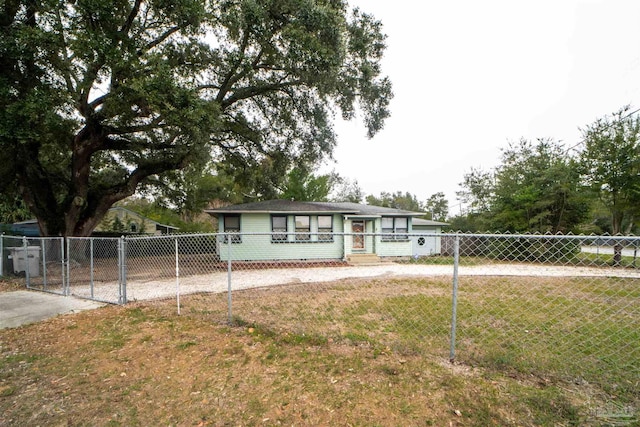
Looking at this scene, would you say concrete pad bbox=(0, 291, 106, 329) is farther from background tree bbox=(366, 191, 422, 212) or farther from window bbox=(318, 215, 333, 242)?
background tree bbox=(366, 191, 422, 212)

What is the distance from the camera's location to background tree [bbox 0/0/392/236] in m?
8.44

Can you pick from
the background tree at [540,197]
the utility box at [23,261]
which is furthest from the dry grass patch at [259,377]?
the background tree at [540,197]

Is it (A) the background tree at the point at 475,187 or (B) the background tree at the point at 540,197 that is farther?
(A) the background tree at the point at 475,187

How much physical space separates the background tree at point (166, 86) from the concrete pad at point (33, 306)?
4.98 m

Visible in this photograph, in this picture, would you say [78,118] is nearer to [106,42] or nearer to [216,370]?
[106,42]

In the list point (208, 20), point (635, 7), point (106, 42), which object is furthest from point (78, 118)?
point (635, 7)

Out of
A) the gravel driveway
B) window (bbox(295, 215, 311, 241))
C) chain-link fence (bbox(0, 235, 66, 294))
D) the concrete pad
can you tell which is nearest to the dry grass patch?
the concrete pad

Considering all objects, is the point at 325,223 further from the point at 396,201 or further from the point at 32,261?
the point at 396,201

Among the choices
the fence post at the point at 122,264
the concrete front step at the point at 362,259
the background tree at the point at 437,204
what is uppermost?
the background tree at the point at 437,204

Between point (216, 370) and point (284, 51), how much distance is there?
35.7 ft

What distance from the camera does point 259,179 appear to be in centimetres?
1572

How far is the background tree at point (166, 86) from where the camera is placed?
844 centimetres

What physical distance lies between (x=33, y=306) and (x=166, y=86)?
6.34m

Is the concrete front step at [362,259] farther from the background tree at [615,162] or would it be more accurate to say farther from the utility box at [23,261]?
the utility box at [23,261]
